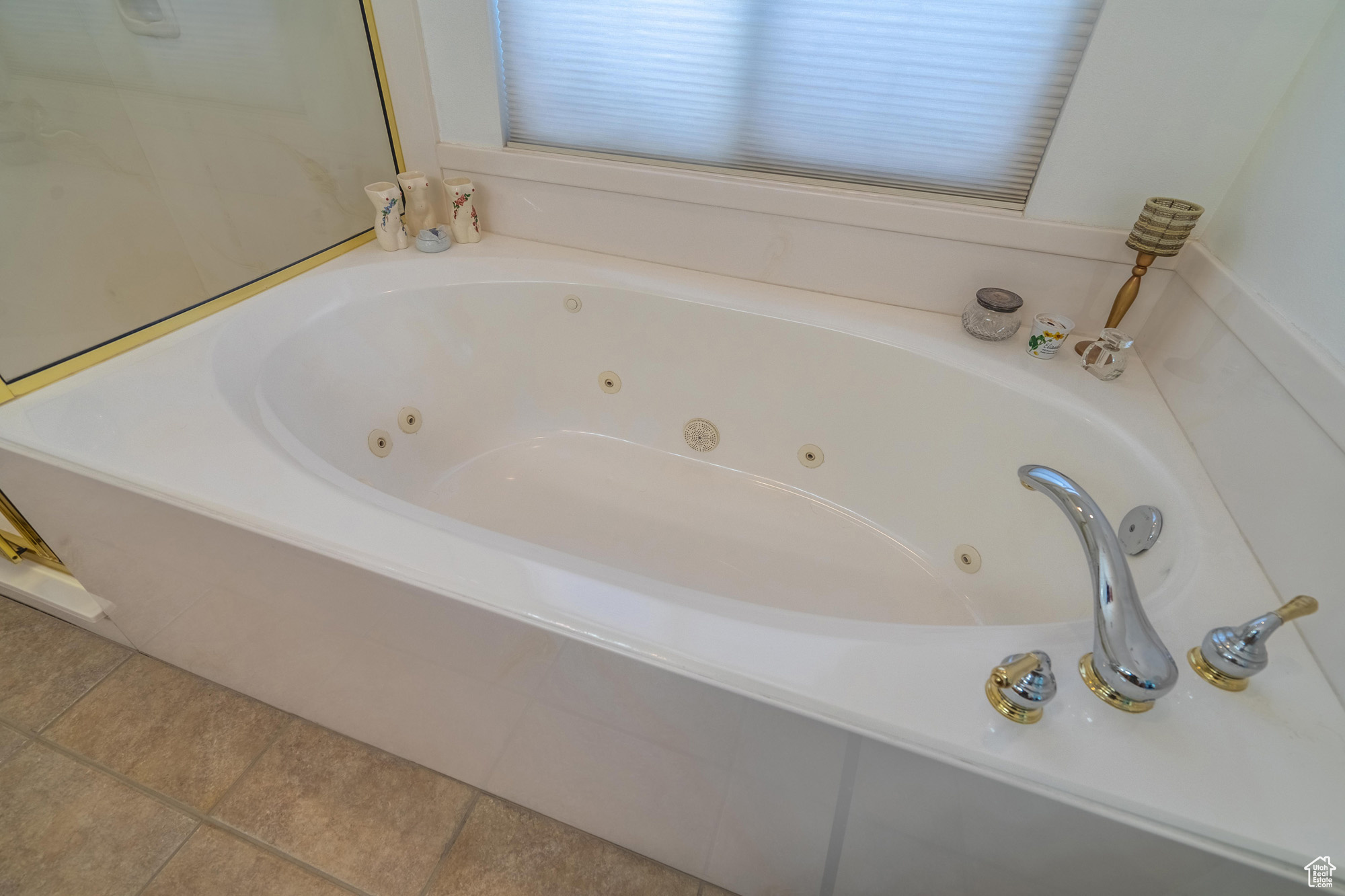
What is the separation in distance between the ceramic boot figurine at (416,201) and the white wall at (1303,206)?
1.60 m

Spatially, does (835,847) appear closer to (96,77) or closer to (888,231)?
(888,231)

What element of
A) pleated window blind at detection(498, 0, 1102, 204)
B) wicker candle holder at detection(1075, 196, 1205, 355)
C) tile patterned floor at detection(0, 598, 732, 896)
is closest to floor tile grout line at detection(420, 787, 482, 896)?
tile patterned floor at detection(0, 598, 732, 896)

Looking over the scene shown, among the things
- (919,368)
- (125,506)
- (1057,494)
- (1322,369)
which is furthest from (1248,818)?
(125,506)

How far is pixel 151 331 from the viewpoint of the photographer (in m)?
1.07

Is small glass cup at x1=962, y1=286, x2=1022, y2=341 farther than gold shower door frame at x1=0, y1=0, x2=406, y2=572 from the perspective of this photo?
Yes

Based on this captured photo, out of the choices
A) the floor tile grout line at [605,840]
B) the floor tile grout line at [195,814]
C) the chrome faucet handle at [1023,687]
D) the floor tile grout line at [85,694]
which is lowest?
the floor tile grout line at [85,694]

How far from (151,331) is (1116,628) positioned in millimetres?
1465

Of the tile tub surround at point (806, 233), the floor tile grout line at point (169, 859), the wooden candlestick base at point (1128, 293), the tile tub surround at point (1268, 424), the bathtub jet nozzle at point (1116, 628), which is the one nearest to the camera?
the bathtub jet nozzle at point (1116, 628)

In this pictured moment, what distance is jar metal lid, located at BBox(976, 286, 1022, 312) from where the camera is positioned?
1.12 meters

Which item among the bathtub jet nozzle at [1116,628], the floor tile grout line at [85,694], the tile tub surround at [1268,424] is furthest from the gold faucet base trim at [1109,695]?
the floor tile grout line at [85,694]

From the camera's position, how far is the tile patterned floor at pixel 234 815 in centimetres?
91

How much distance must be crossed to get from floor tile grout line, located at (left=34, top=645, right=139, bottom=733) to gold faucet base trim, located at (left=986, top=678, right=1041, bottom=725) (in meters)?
1.52

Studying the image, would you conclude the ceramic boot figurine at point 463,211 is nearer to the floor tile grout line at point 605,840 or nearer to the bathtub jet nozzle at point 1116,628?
the floor tile grout line at point 605,840

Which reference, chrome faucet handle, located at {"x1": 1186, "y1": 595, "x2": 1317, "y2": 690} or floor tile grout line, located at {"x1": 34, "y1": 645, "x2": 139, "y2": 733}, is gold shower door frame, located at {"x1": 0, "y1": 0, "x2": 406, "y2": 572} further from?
chrome faucet handle, located at {"x1": 1186, "y1": 595, "x2": 1317, "y2": 690}
